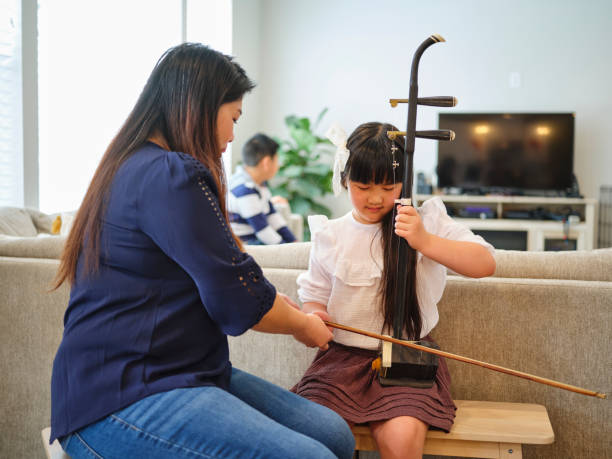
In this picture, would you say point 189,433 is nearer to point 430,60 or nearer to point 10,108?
point 10,108

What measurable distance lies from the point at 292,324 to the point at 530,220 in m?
4.51

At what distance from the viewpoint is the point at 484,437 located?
121 cm

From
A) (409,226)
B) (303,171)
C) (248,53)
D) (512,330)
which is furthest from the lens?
(248,53)

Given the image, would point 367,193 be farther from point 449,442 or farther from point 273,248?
point 449,442

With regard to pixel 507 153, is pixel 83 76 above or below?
above

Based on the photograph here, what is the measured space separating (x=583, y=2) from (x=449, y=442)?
5.17m

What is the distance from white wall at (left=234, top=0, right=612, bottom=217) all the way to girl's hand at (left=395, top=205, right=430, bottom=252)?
4.38 meters

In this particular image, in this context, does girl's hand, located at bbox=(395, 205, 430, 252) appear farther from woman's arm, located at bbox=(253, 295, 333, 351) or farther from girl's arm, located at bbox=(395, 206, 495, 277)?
woman's arm, located at bbox=(253, 295, 333, 351)

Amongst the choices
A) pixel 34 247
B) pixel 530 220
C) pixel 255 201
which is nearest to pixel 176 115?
pixel 34 247

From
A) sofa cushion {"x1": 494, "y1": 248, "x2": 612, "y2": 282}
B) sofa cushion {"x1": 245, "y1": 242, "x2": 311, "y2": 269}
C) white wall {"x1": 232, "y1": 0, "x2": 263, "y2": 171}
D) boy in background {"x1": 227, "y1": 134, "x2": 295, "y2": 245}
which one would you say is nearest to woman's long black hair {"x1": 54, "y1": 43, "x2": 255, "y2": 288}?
sofa cushion {"x1": 245, "y1": 242, "x2": 311, "y2": 269}

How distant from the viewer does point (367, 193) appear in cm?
137

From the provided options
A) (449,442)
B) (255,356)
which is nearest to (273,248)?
(255,356)

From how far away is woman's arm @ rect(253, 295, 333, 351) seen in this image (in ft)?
3.29

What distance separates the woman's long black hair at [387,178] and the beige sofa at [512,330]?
17 centimetres
